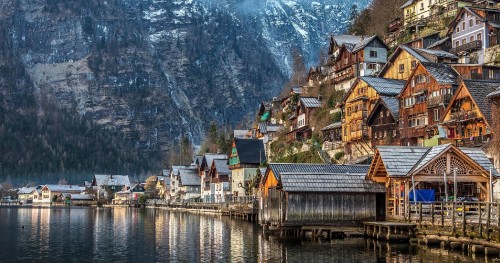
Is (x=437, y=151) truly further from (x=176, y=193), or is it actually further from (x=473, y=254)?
(x=176, y=193)

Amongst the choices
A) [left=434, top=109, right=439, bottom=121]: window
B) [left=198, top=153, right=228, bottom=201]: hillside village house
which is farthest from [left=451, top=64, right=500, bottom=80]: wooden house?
[left=198, top=153, right=228, bottom=201]: hillside village house

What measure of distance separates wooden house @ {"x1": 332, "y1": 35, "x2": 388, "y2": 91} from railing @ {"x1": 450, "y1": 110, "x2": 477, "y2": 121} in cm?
3732

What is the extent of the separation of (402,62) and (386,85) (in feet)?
22.6

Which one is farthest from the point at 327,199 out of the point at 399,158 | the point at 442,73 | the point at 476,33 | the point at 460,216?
the point at 476,33

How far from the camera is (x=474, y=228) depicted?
139 ft

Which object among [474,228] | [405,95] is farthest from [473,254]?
[405,95]

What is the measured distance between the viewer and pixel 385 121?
82688 millimetres

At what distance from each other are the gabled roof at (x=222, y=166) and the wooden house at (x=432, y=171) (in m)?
79.9

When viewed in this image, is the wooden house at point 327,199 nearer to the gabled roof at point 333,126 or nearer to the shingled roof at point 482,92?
the shingled roof at point 482,92

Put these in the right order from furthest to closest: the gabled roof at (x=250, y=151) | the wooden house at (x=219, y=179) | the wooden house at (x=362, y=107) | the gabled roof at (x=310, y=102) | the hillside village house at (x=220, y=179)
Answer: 1. the wooden house at (x=219, y=179)
2. the hillside village house at (x=220, y=179)
3. the gabled roof at (x=250, y=151)
4. the gabled roof at (x=310, y=102)
5. the wooden house at (x=362, y=107)

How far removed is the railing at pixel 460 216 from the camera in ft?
134

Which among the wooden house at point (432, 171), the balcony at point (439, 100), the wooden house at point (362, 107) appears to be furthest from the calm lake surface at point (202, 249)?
the wooden house at point (362, 107)

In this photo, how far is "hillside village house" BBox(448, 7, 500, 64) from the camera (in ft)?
290

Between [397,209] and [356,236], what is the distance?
4.63 meters
